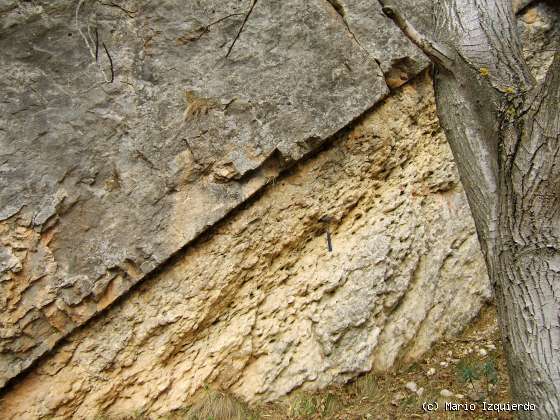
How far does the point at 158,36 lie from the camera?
3531 mm

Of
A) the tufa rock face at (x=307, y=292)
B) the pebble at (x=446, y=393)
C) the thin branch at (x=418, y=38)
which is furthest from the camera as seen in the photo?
the pebble at (x=446, y=393)

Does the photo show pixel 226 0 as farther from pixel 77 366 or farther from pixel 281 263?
pixel 77 366

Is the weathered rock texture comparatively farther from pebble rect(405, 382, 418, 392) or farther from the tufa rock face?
pebble rect(405, 382, 418, 392)

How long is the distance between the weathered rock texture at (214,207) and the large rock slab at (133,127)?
12 millimetres

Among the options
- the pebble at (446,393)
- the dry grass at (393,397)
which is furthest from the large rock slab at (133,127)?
the pebble at (446,393)

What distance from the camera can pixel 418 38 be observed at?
92.9 inches

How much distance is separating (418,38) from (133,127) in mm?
1894

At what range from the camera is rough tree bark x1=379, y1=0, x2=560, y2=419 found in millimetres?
2178

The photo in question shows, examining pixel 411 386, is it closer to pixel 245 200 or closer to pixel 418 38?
pixel 245 200

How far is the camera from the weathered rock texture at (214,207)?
3162 millimetres

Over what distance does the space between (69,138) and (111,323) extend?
117cm

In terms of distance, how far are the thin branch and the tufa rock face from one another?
63.6 inches

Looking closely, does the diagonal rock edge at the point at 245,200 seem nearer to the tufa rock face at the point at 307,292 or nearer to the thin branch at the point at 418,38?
the tufa rock face at the point at 307,292

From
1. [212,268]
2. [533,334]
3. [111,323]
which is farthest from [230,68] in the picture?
[533,334]
